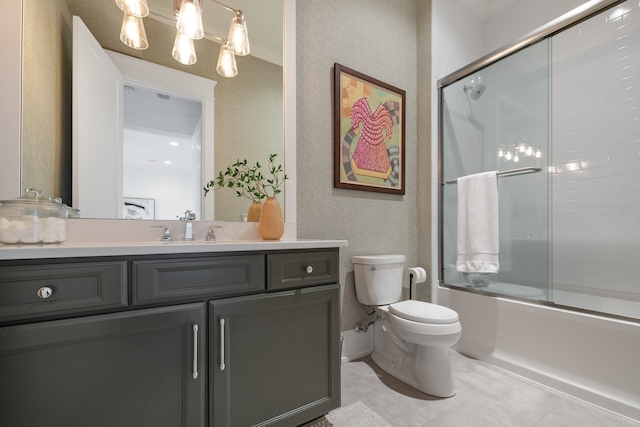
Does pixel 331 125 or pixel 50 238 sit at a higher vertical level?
pixel 331 125

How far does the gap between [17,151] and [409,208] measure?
91.5 inches

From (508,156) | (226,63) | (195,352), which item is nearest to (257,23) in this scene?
(226,63)

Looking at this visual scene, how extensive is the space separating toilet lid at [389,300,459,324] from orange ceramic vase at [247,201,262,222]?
0.98m

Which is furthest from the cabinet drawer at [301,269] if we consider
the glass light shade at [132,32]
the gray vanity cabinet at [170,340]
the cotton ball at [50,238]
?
the glass light shade at [132,32]

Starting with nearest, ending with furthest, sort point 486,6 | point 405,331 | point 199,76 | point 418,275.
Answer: point 199,76 < point 405,331 < point 418,275 < point 486,6

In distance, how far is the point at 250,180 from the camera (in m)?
1.57

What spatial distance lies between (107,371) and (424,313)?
1439 millimetres

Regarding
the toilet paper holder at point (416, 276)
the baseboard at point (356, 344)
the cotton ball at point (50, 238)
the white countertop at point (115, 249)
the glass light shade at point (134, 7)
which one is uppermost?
the glass light shade at point (134, 7)

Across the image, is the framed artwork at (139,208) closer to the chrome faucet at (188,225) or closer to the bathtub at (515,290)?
the chrome faucet at (188,225)

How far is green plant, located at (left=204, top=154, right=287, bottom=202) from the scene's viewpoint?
1490 mm

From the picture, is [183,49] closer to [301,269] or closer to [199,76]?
[199,76]

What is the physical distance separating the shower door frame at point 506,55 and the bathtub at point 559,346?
0.07 meters

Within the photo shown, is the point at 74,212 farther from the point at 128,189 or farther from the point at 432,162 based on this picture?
the point at 432,162

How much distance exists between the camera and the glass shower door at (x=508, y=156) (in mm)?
2043
